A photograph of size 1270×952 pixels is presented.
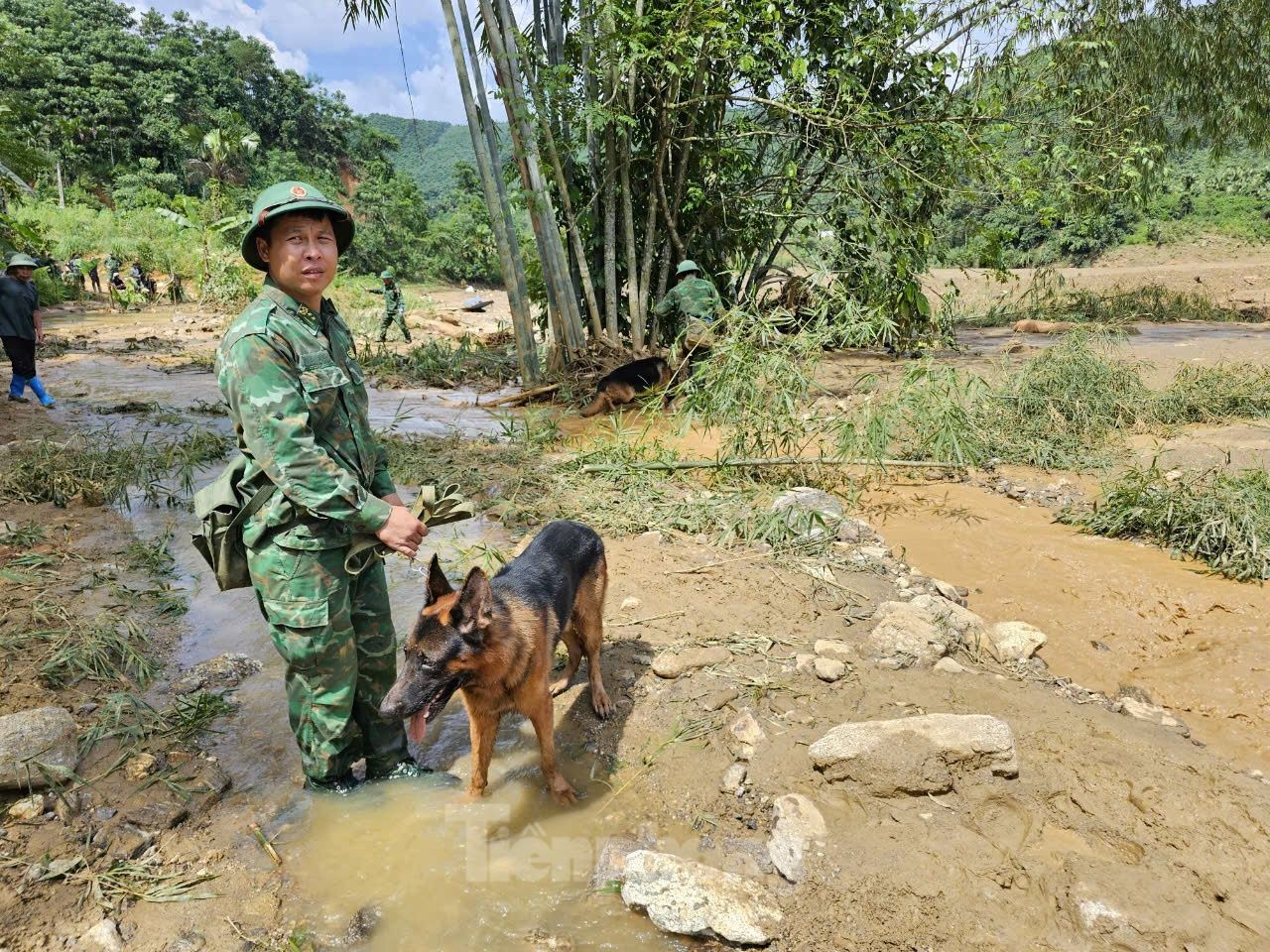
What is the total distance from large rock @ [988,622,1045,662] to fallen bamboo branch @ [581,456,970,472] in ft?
6.60

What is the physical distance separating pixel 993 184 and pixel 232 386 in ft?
31.2

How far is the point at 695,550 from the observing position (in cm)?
495

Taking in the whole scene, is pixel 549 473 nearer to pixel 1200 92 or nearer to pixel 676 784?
pixel 676 784

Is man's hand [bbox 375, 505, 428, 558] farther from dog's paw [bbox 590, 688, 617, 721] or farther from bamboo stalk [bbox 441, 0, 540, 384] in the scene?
bamboo stalk [bbox 441, 0, 540, 384]

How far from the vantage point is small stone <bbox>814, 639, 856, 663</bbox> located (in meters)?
3.70

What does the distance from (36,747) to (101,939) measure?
1.04m

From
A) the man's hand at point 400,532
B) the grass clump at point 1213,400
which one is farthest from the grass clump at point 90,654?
the grass clump at point 1213,400

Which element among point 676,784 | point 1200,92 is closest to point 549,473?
point 676,784

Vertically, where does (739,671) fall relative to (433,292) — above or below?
below

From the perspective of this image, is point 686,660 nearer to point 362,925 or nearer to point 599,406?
point 362,925

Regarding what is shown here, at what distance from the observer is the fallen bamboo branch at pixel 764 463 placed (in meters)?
6.08

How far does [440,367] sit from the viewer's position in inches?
505

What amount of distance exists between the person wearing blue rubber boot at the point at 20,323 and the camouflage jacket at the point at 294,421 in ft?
30.9

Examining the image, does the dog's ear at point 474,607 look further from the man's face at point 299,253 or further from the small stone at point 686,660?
the small stone at point 686,660
